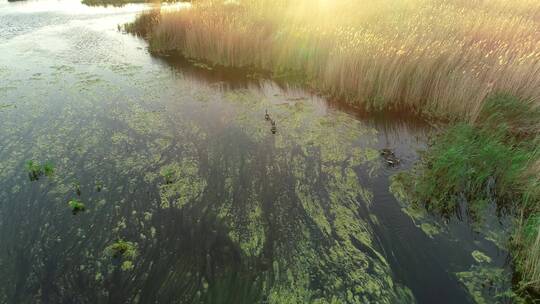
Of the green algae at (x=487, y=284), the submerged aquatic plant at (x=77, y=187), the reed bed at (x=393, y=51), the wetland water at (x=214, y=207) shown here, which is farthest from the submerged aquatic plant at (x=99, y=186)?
the reed bed at (x=393, y=51)

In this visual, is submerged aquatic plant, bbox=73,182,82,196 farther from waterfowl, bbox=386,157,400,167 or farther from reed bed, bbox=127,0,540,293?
reed bed, bbox=127,0,540,293

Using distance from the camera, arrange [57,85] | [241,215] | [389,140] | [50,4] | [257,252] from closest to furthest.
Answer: [257,252] → [241,215] → [389,140] → [57,85] → [50,4]

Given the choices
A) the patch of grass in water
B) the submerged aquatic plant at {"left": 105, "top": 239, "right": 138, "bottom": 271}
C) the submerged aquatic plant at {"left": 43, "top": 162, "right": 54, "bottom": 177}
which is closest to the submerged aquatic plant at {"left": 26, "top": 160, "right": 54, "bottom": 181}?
the submerged aquatic plant at {"left": 43, "top": 162, "right": 54, "bottom": 177}

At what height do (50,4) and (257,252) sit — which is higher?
(50,4)

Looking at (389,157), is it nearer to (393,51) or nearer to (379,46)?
(393,51)

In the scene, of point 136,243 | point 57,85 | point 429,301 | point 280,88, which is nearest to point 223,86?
point 280,88

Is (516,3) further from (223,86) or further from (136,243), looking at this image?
(136,243)
